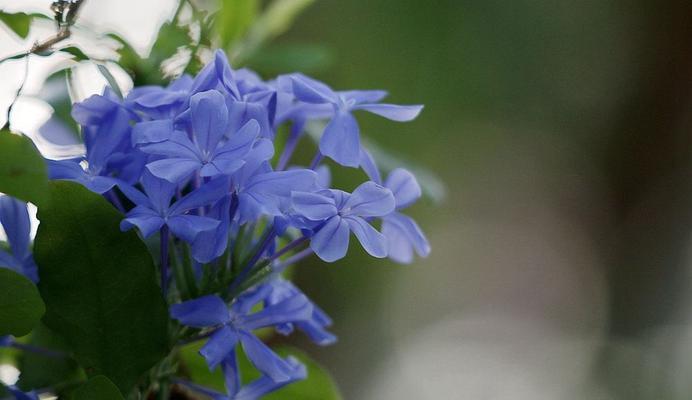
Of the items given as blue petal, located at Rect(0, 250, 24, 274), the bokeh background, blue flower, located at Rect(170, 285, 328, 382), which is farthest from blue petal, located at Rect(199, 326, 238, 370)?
A: the bokeh background

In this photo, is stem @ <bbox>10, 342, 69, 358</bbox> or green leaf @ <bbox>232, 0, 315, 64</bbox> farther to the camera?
green leaf @ <bbox>232, 0, 315, 64</bbox>

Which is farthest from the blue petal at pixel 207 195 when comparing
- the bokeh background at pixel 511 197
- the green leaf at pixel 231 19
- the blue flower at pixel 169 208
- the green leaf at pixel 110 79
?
the bokeh background at pixel 511 197

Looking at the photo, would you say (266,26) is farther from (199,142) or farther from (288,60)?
(199,142)

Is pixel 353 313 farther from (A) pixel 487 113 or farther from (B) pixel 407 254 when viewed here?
(B) pixel 407 254

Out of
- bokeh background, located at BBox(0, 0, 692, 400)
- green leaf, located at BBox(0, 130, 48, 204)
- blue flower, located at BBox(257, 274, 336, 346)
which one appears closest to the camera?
green leaf, located at BBox(0, 130, 48, 204)

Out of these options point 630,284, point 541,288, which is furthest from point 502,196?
point 630,284

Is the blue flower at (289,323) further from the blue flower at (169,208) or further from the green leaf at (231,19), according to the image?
the green leaf at (231,19)

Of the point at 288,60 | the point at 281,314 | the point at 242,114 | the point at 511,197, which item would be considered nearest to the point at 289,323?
the point at 281,314

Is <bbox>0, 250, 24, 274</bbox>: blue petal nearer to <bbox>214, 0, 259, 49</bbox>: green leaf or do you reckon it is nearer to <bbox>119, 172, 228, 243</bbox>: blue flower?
<bbox>119, 172, 228, 243</bbox>: blue flower
